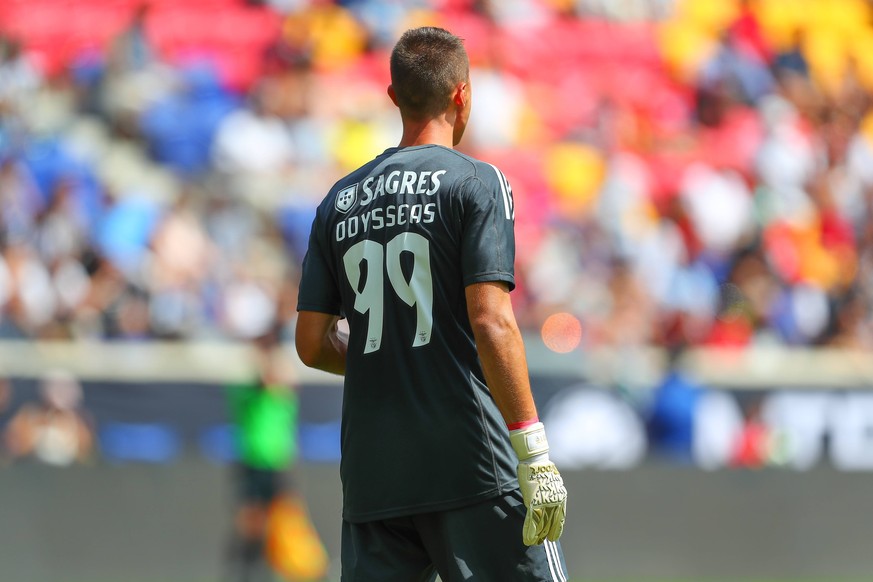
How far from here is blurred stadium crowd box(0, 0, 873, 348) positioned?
431 inches

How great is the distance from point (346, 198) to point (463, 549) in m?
1.07

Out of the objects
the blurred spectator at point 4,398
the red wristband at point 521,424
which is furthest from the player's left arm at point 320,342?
the blurred spectator at point 4,398

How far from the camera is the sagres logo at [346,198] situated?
3846 millimetres

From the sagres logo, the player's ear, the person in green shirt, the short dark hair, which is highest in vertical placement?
the short dark hair

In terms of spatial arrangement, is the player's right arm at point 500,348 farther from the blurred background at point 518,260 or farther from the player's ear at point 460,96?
the blurred background at point 518,260

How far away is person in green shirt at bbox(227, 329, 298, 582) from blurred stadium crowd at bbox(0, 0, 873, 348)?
75 cm

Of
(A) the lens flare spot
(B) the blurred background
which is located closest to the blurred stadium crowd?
(B) the blurred background

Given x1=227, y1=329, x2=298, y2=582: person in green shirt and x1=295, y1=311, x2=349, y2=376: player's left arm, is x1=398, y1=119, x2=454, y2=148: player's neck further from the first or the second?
x1=227, y1=329, x2=298, y2=582: person in green shirt

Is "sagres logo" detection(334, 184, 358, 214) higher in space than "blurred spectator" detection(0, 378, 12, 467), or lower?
higher

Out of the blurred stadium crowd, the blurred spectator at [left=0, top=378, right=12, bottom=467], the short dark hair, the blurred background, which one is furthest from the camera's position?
the blurred stadium crowd

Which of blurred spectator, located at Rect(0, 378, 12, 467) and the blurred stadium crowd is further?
the blurred stadium crowd

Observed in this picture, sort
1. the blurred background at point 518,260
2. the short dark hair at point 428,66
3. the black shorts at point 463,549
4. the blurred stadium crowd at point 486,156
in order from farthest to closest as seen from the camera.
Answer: the blurred stadium crowd at point 486,156, the blurred background at point 518,260, the short dark hair at point 428,66, the black shorts at point 463,549

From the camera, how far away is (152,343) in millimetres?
10141

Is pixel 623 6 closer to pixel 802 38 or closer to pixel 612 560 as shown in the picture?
pixel 802 38
